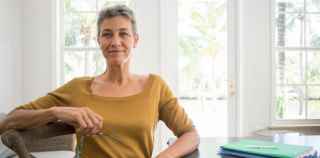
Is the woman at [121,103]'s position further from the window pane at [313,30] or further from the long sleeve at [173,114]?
the window pane at [313,30]

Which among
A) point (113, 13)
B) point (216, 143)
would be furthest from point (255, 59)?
point (113, 13)

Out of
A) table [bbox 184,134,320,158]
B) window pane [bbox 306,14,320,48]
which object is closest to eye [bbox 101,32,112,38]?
table [bbox 184,134,320,158]

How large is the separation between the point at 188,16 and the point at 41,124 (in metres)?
2.39

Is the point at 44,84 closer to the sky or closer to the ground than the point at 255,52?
closer to the ground

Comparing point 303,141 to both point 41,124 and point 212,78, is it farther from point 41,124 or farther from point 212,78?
point 212,78

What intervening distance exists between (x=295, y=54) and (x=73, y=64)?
206 centimetres

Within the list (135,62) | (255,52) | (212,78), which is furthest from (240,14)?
(135,62)

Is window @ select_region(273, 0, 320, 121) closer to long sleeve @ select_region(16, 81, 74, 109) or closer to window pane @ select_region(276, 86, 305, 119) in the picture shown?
window pane @ select_region(276, 86, 305, 119)

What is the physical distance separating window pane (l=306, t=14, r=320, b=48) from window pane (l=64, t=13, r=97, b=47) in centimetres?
198

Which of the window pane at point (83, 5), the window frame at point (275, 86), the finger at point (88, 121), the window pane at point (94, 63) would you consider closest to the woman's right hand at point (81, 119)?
the finger at point (88, 121)

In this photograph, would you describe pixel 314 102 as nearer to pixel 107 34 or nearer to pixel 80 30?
pixel 80 30

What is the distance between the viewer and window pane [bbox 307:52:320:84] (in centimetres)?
308

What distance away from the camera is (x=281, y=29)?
3.05 meters

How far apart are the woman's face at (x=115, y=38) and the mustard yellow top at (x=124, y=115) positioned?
0.15 m
